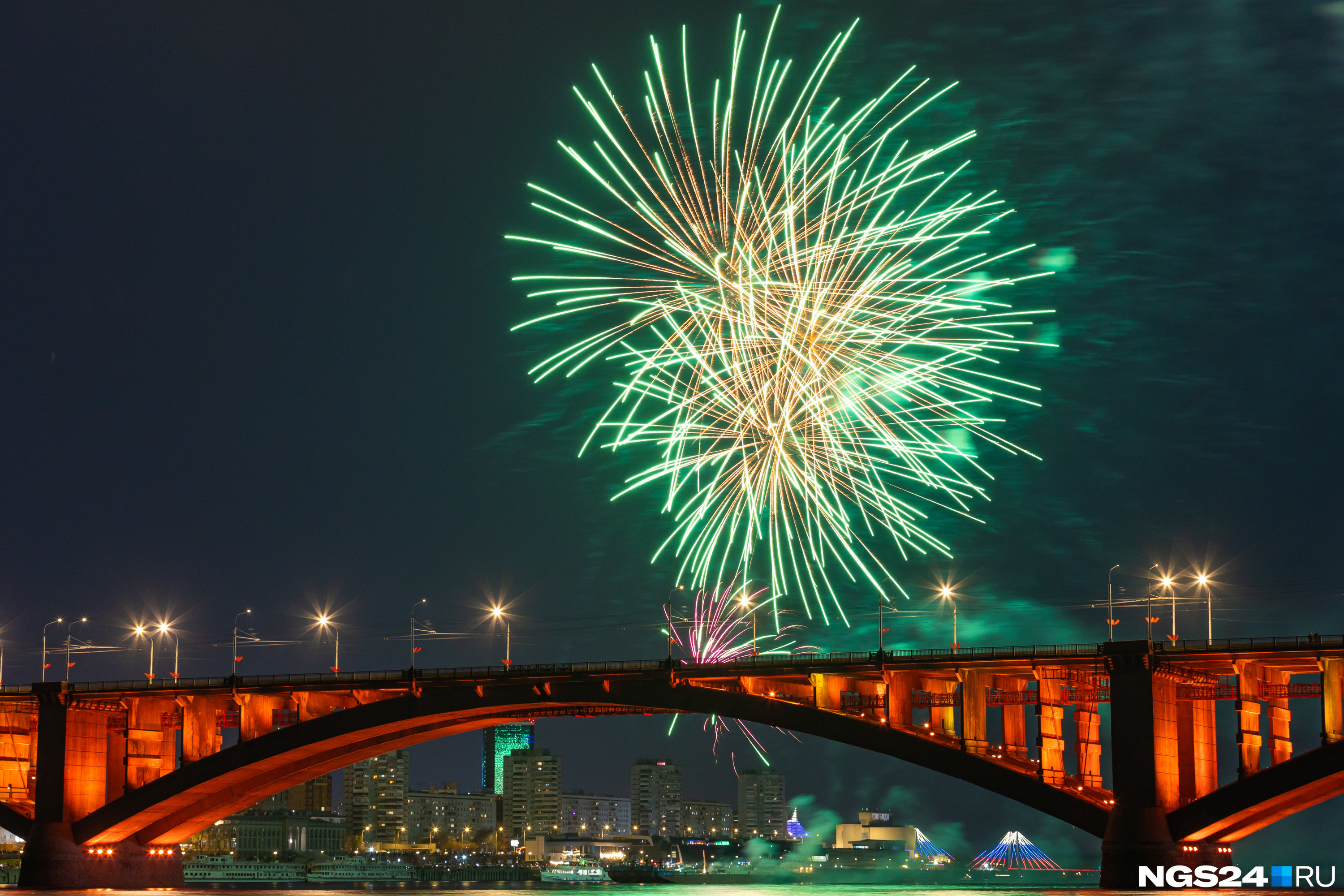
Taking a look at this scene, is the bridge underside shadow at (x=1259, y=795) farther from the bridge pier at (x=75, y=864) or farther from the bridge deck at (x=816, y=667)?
the bridge pier at (x=75, y=864)

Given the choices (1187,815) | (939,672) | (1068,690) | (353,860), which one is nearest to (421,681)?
(939,672)

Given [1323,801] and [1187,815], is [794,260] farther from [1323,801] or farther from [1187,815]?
[1323,801]

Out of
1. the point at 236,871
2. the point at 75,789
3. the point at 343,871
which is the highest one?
the point at 75,789

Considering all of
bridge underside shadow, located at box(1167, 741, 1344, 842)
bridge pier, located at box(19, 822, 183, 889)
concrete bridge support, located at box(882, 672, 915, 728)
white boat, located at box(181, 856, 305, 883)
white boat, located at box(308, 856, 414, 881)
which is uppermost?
concrete bridge support, located at box(882, 672, 915, 728)

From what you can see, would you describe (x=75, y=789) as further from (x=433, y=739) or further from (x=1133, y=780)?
(x=1133, y=780)

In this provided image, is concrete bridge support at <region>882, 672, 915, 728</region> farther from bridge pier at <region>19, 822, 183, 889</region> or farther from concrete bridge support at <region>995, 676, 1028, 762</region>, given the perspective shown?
bridge pier at <region>19, 822, 183, 889</region>

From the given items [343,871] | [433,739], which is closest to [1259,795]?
[433,739]

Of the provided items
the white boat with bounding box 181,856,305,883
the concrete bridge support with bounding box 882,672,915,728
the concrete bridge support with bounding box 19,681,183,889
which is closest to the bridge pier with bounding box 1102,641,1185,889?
the concrete bridge support with bounding box 882,672,915,728
